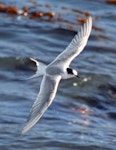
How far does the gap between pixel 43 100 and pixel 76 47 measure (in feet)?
3.83

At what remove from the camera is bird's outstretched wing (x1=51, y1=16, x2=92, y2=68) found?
8487mm

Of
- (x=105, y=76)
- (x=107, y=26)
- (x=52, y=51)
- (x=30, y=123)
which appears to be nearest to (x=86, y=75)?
(x=105, y=76)

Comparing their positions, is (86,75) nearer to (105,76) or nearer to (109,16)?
(105,76)

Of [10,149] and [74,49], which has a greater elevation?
[74,49]

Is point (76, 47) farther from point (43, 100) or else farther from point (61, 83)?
point (61, 83)

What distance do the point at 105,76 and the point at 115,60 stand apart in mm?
960

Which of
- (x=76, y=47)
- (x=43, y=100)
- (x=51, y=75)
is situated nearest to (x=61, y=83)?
(x=76, y=47)

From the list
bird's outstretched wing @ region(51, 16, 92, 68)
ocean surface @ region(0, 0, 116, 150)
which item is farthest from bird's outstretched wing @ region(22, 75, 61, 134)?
ocean surface @ region(0, 0, 116, 150)

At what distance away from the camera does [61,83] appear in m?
12.1

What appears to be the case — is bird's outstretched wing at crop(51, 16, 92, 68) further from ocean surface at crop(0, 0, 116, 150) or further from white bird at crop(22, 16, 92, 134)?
ocean surface at crop(0, 0, 116, 150)

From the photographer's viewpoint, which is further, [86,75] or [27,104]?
[86,75]

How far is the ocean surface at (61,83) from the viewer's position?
9.74 m

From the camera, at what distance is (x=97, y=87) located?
11.9 metres

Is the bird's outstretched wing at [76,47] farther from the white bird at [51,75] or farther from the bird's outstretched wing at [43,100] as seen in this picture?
the bird's outstretched wing at [43,100]
